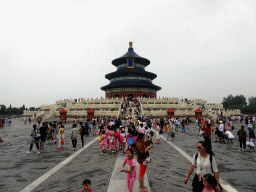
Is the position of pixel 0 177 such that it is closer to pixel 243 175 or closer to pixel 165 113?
pixel 243 175

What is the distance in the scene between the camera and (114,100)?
117 feet

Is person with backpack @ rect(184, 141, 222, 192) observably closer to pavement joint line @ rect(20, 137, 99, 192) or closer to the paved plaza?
the paved plaza

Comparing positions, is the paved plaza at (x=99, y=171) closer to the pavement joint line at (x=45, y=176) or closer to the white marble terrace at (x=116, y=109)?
the pavement joint line at (x=45, y=176)

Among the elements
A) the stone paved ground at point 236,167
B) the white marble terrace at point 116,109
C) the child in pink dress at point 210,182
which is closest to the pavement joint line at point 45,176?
the stone paved ground at point 236,167

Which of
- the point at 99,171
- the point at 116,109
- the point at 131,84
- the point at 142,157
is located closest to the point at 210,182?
the point at 142,157

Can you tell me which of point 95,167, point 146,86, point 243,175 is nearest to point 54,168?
point 95,167

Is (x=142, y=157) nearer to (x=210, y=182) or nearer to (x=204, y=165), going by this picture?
(x=204, y=165)

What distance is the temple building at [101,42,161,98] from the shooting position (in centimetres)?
4900

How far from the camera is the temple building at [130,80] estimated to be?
161ft

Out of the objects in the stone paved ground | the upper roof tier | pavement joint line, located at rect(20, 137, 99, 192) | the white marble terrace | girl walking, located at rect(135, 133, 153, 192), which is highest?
the upper roof tier

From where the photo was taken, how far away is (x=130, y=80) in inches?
1981

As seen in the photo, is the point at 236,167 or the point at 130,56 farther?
the point at 130,56

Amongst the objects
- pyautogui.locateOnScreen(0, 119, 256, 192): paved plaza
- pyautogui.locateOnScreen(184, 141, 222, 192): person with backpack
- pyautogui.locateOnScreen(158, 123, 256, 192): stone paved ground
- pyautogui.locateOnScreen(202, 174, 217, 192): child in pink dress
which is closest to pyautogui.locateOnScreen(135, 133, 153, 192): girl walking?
pyautogui.locateOnScreen(0, 119, 256, 192): paved plaza

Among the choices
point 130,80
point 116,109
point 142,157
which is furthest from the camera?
point 130,80
